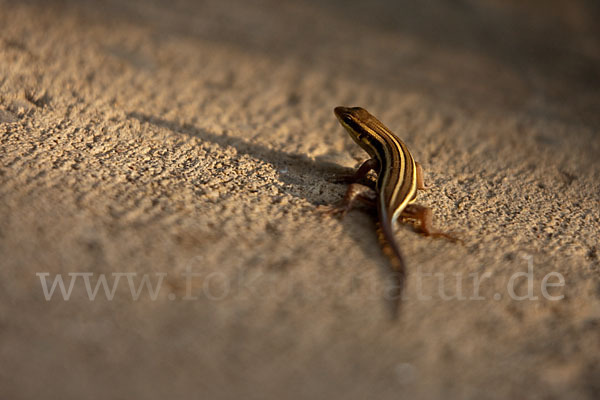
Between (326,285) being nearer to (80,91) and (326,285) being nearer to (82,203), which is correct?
(82,203)

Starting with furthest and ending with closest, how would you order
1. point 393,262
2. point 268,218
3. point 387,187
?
point 387,187, point 268,218, point 393,262

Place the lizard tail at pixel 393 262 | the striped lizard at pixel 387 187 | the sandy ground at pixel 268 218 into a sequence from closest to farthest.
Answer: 1. the sandy ground at pixel 268 218
2. the lizard tail at pixel 393 262
3. the striped lizard at pixel 387 187

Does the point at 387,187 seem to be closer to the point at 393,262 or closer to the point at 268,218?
the point at 393,262

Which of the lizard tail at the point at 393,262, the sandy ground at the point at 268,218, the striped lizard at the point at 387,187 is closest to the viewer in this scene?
the sandy ground at the point at 268,218

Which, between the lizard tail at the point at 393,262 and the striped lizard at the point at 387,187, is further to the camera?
the striped lizard at the point at 387,187

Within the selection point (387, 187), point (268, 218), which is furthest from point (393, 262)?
point (268, 218)
